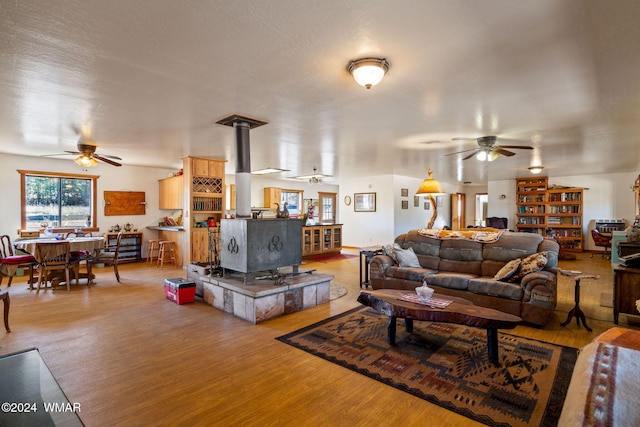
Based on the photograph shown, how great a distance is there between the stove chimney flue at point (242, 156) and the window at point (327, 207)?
8025 mm

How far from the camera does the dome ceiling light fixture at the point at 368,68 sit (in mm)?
2407

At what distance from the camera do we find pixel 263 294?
3732mm

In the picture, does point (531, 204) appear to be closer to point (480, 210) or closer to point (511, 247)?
point (480, 210)

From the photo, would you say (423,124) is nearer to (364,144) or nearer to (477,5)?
(364,144)

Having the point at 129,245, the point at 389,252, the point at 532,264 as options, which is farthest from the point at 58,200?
the point at 532,264

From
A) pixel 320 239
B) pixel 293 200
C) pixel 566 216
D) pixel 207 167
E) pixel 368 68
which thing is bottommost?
pixel 320 239

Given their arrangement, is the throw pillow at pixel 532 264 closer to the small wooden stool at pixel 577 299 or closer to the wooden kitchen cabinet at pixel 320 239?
the small wooden stool at pixel 577 299

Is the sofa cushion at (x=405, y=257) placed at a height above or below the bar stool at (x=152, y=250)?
above

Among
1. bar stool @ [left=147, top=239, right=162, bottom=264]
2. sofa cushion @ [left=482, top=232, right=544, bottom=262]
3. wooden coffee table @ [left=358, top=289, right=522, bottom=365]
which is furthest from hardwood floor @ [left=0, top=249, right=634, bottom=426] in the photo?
bar stool @ [left=147, top=239, right=162, bottom=264]

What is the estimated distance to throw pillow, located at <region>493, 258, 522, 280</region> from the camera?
3822mm

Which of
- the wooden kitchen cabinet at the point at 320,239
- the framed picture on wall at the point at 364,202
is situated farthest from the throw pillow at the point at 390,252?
the framed picture on wall at the point at 364,202

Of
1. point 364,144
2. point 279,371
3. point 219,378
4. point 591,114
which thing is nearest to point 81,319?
point 219,378

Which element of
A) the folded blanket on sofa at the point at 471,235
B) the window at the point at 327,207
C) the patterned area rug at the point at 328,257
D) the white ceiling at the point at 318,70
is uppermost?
the white ceiling at the point at 318,70

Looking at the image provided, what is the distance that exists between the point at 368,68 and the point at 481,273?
3.37 metres
